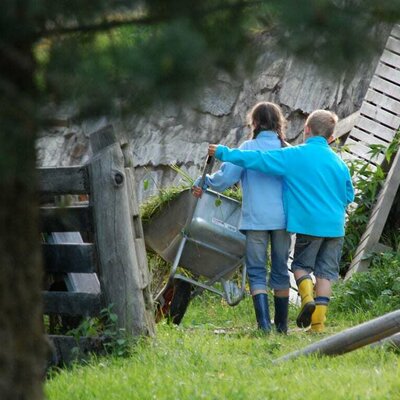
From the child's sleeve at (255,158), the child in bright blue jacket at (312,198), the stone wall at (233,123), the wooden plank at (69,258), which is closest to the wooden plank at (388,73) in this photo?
the stone wall at (233,123)

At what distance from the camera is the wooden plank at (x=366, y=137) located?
1204 centimetres

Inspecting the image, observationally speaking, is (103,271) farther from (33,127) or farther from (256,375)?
(33,127)

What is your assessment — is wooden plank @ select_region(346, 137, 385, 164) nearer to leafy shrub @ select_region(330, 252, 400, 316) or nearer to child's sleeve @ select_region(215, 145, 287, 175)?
leafy shrub @ select_region(330, 252, 400, 316)

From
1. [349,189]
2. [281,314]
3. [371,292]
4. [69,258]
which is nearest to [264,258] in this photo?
[281,314]

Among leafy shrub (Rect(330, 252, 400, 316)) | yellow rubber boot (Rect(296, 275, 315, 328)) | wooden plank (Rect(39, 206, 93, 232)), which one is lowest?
leafy shrub (Rect(330, 252, 400, 316))

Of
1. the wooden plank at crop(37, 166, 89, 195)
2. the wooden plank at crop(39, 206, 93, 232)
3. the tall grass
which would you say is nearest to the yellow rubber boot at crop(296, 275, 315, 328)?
the tall grass

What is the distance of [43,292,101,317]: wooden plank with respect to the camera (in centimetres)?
686

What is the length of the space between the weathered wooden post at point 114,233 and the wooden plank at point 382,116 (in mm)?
6061

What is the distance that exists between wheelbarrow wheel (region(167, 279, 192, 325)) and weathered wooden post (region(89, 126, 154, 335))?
2166 millimetres

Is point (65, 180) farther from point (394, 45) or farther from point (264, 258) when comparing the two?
point (394, 45)

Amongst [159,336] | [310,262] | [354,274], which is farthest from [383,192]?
[159,336]

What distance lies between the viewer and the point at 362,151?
39.4 ft

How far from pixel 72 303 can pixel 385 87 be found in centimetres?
664

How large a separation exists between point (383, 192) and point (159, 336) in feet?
14.8
